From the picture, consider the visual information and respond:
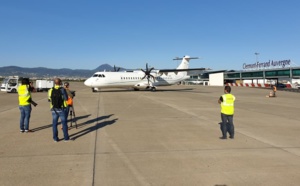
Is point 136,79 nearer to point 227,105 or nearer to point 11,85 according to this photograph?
point 11,85

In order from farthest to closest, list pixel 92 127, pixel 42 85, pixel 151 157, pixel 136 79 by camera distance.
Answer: pixel 42 85
pixel 136 79
pixel 92 127
pixel 151 157

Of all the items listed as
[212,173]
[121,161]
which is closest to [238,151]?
[212,173]

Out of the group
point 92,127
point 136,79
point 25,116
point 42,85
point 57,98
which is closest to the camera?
point 57,98

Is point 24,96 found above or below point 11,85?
below

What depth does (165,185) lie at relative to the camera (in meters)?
4.70

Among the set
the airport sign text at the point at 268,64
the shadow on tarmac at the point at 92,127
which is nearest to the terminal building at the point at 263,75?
the airport sign text at the point at 268,64

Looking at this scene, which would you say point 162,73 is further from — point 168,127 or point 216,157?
point 216,157

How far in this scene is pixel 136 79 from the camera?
1458 inches

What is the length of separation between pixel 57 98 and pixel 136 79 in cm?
2922

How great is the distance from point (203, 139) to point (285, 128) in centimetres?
382

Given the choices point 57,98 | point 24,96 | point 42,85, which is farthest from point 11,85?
point 57,98

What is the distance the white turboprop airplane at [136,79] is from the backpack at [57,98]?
2540 centimetres

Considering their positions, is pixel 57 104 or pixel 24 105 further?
pixel 24 105

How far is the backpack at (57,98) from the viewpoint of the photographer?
25.9ft
